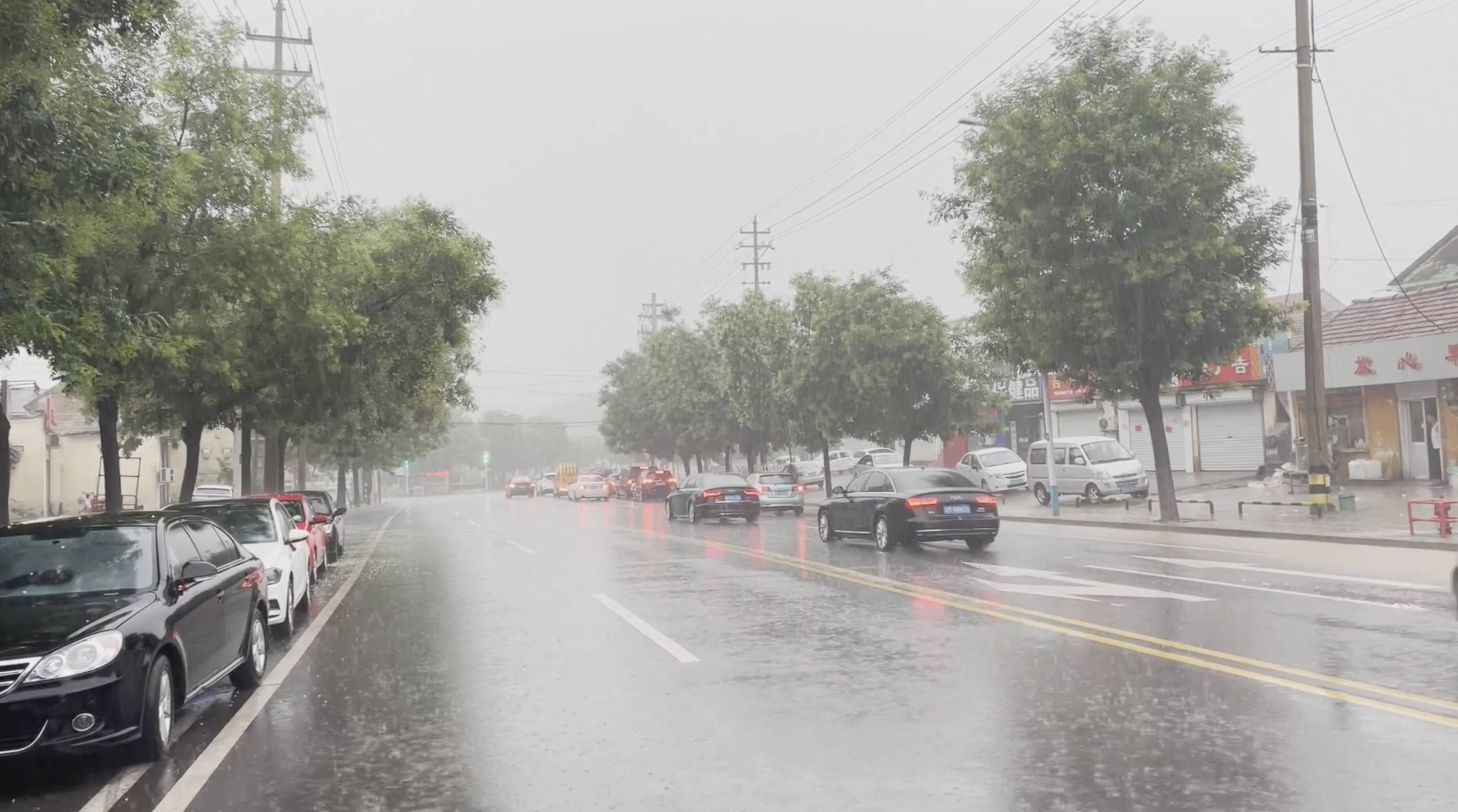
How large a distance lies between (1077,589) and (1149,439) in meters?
36.3

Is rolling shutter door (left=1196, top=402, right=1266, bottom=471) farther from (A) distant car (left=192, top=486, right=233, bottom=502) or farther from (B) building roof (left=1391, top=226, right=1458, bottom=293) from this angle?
(A) distant car (left=192, top=486, right=233, bottom=502)

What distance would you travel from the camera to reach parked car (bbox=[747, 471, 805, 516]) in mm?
37250

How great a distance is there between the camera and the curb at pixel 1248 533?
18.7 meters

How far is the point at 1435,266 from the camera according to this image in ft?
121

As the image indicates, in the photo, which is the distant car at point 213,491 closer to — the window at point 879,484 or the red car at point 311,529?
the red car at point 311,529

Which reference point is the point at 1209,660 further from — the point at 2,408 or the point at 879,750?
the point at 2,408

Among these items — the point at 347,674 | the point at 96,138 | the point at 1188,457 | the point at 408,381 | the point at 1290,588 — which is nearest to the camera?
the point at 347,674

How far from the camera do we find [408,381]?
2766 centimetres

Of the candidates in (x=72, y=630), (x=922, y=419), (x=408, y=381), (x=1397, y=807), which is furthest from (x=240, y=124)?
(x=922, y=419)

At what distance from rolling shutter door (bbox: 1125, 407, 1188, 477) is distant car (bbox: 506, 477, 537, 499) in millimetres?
40737

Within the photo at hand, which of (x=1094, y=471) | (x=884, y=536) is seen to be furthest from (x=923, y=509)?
(x=1094, y=471)

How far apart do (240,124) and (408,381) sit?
415 inches

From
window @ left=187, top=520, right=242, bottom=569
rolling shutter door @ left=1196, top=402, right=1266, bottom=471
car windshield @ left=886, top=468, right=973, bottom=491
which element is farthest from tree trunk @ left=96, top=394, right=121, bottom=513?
rolling shutter door @ left=1196, top=402, right=1266, bottom=471

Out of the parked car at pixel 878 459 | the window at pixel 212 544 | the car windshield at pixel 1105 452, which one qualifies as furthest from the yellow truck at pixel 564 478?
the window at pixel 212 544
